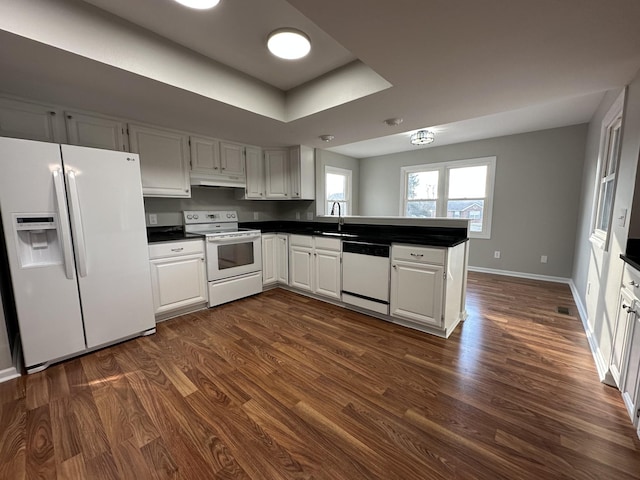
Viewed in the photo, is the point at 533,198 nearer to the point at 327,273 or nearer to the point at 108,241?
the point at 327,273

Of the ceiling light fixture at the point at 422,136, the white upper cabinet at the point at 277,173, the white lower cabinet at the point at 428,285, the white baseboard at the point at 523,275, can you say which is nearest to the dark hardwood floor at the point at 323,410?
the white lower cabinet at the point at 428,285

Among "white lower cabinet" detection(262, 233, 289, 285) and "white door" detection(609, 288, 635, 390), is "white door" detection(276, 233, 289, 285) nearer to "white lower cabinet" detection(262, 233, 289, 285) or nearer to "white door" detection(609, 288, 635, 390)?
"white lower cabinet" detection(262, 233, 289, 285)

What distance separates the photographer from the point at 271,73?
2271 millimetres

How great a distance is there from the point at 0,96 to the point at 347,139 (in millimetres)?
3257

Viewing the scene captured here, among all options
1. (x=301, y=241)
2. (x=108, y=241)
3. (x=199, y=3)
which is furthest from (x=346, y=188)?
(x=199, y=3)

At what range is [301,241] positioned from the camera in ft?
11.4

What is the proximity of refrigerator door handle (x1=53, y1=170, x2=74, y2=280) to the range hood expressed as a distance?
1.35 meters

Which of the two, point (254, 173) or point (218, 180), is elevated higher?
point (254, 173)

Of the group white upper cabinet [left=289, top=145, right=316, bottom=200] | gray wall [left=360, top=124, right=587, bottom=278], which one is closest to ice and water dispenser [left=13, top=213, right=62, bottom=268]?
white upper cabinet [left=289, top=145, right=316, bottom=200]

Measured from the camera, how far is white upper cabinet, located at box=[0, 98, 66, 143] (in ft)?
6.64

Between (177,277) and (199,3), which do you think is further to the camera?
(177,277)

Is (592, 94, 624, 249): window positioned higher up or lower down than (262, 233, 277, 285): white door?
higher up

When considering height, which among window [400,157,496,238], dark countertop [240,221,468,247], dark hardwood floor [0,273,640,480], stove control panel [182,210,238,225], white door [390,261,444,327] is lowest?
dark hardwood floor [0,273,640,480]

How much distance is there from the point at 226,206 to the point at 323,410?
307 cm
